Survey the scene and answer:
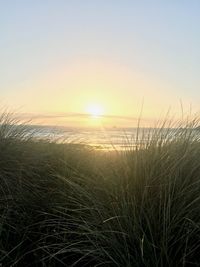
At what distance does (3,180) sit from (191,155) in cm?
183

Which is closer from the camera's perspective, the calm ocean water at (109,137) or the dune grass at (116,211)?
the dune grass at (116,211)

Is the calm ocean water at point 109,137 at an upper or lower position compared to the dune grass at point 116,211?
upper

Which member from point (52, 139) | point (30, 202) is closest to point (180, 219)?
point (30, 202)

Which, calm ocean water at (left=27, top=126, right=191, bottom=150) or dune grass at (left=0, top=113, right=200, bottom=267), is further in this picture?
calm ocean water at (left=27, top=126, right=191, bottom=150)

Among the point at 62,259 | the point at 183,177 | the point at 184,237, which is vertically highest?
the point at 183,177

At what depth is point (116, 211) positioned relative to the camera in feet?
12.7

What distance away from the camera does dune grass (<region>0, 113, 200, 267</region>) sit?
11.6 feet

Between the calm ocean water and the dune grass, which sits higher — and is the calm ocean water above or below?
above

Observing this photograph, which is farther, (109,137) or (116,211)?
(109,137)

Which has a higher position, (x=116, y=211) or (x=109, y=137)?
(x=109, y=137)

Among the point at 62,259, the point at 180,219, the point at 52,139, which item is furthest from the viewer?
the point at 52,139

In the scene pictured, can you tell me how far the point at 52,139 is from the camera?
7.71 meters

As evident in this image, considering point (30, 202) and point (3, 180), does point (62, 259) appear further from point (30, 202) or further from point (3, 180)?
point (3, 180)

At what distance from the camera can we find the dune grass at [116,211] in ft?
11.6
